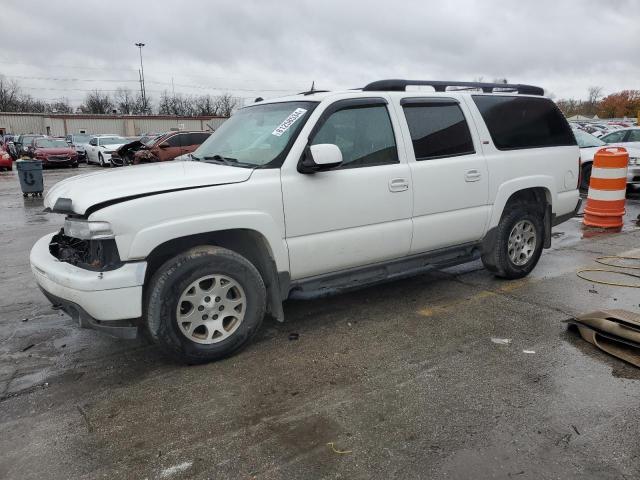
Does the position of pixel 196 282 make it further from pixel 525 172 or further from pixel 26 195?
pixel 26 195

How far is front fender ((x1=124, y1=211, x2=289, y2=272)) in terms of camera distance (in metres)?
3.28

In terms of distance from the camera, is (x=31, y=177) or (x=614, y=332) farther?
(x=31, y=177)

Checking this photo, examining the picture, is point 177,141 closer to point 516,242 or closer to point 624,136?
point 624,136

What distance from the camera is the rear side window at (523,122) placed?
516 centimetres

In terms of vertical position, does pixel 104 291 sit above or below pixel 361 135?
below

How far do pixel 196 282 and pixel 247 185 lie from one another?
0.78 metres

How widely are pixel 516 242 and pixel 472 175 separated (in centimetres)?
112

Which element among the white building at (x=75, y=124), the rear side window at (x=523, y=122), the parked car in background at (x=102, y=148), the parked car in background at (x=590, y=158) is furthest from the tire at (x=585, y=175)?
the white building at (x=75, y=124)

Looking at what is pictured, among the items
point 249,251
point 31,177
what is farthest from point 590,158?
point 31,177

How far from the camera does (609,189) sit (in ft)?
27.3

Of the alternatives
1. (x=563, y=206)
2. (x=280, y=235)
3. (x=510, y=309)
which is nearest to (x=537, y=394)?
(x=510, y=309)

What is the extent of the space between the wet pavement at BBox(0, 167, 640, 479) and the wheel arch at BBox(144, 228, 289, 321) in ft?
1.49

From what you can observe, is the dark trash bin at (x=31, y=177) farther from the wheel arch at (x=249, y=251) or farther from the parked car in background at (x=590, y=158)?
the parked car in background at (x=590, y=158)

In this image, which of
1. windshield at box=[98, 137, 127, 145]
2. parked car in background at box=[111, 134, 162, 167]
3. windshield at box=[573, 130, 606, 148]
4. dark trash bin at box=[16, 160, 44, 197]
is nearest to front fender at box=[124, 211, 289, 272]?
windshield at box=[573, 130, 606, 148]
